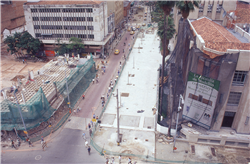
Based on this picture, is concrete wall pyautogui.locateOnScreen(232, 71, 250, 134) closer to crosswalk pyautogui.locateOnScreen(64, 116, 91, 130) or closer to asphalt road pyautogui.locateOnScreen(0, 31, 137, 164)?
asphalt road pyautogui.locateOnScreen(0, 31, 137, 164)

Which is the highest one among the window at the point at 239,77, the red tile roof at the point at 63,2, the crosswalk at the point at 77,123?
the red tile roof at the point at 63,2

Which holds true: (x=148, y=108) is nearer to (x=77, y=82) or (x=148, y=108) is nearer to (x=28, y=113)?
(x=77, y=82)

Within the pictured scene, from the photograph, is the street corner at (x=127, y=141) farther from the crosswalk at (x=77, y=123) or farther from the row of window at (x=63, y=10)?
the row of window at (x=63, y=10)

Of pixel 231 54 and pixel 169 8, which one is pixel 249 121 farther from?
pixel 169 8

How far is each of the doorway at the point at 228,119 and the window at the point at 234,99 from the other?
1823 mm

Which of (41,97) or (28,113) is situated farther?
(41,97)

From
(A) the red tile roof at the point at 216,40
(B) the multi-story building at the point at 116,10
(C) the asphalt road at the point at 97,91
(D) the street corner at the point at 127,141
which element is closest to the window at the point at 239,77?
(A) the red tile roof at the point at 216,40

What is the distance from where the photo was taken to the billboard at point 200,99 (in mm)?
27781

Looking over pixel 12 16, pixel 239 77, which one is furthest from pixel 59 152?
pixel 12 16

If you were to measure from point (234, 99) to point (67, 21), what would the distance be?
52.7 meters

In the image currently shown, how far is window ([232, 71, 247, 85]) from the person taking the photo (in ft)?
88.0

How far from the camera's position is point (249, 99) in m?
26.5

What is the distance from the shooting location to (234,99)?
2858 cm

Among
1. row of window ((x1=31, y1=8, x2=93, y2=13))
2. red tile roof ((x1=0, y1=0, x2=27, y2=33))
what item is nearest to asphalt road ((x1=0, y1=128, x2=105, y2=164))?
row of window ((x1=31, y1=8, x2=93, y2=13))
